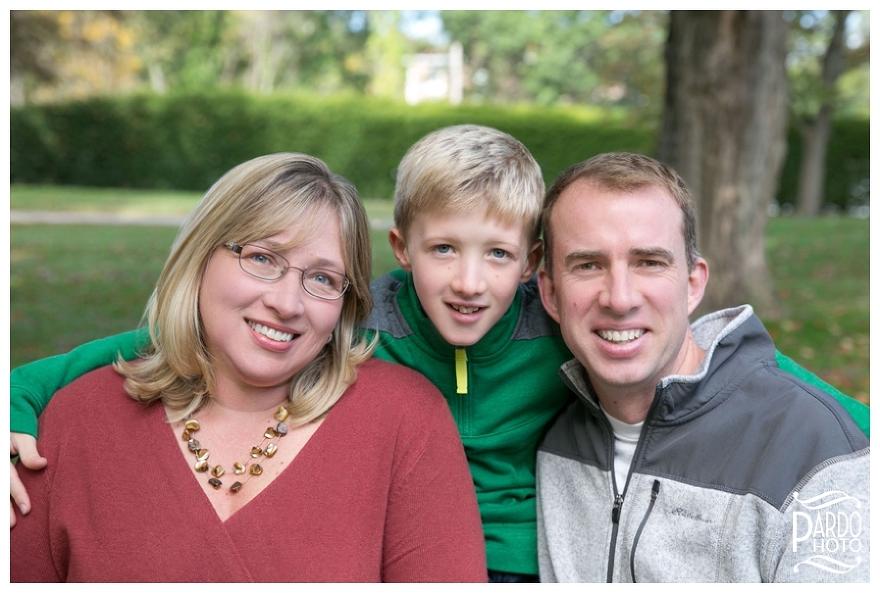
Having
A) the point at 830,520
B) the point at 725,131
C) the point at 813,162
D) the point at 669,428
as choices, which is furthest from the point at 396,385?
the point at 813,162

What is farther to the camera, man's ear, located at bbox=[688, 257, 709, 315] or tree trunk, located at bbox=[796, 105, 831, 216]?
tree trunk, located at bbox=[796, 105, 831, 216]

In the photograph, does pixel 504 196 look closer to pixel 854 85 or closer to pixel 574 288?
pixel 574 288

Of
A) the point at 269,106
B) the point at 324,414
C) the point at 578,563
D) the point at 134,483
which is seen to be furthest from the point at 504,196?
the point at 269,106

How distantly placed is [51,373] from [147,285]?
25.5 feet

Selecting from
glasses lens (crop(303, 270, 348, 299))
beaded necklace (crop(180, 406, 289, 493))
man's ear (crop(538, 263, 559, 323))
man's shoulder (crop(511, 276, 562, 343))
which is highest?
glasses lens (crop(303, 270, 348, 299))

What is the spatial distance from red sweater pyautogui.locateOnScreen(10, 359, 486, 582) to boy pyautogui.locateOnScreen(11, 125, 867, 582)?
283 mm

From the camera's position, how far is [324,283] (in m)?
2.34

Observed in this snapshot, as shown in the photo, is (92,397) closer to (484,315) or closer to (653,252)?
(484,315)

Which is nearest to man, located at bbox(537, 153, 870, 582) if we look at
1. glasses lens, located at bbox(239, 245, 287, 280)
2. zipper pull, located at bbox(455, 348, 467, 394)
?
zipper pull, located at bbox(455, 348, 467, 394)

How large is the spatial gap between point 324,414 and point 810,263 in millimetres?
12407

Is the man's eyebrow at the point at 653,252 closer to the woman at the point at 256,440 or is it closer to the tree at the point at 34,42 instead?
the woman at the point at 256,440

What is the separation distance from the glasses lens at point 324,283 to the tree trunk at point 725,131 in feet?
19.3

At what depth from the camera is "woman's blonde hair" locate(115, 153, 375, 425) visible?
7.43 ft

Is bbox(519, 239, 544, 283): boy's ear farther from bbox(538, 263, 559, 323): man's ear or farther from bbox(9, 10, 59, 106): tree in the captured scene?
bbox(9, 10, 59, 106): tree
